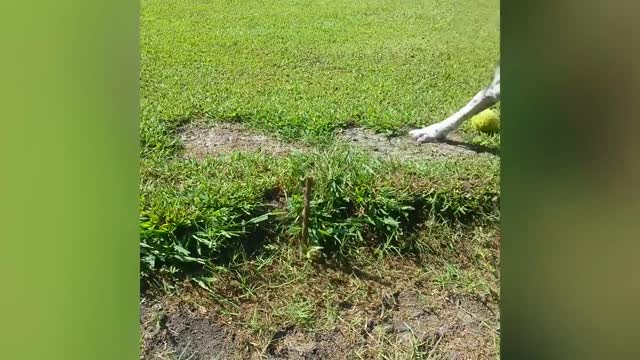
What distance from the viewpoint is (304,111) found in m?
2.63

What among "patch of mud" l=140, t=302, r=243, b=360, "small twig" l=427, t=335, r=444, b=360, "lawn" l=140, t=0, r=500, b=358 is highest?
"lawn" l=140, t=0, r=500, b=358

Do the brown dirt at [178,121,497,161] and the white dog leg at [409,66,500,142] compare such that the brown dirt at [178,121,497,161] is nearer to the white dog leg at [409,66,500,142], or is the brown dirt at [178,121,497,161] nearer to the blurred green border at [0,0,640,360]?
the white dog leg at [409,66,500,142]

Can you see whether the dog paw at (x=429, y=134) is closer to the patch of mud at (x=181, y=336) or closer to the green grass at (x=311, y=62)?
the green grass at (x=311, y=62)

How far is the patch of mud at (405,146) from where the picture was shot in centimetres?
252

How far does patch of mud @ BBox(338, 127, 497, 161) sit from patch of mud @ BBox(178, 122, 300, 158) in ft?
0.82
